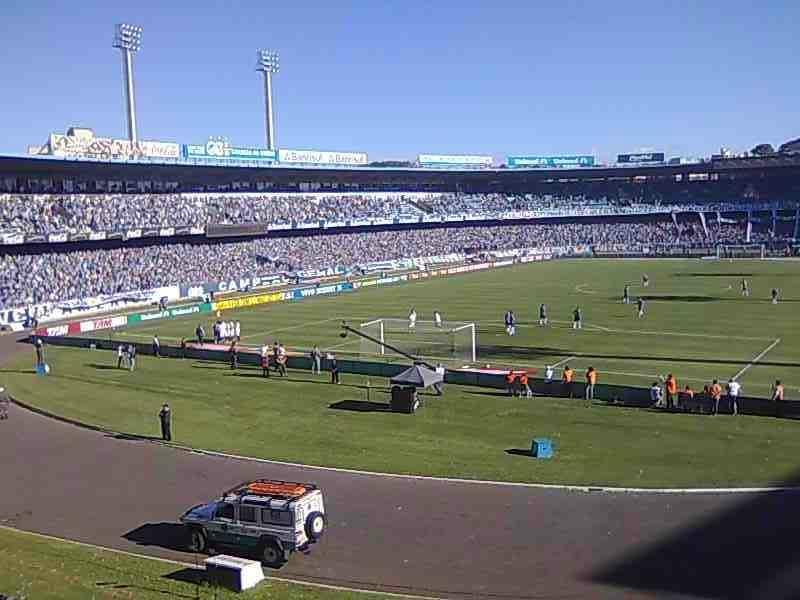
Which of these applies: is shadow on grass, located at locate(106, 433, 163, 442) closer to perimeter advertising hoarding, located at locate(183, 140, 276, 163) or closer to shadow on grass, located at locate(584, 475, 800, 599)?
shadow on grass, located at locate(584, 475, 800, 599)

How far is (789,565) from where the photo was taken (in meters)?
15.5

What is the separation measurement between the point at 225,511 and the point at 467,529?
5.07 m

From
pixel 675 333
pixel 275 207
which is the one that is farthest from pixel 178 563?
pixel 275 207

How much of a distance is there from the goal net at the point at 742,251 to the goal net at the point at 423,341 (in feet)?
219

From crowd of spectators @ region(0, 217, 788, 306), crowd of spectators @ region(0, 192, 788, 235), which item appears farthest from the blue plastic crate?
crowd of spectators @ region(0, 192, 788, 235)

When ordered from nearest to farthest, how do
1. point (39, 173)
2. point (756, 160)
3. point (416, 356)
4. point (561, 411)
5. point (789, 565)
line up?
point (789, 565) < point (561, 411) < point (416, 356) < point (39, 173) < point (756, 160)

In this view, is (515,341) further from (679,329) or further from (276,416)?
(276,416)

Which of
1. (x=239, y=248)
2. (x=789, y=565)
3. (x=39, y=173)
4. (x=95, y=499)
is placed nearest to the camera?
(x=789, y=565)

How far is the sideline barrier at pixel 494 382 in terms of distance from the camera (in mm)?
27484

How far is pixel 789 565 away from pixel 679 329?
1255 inches

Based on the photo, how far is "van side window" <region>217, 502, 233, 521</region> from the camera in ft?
57.1

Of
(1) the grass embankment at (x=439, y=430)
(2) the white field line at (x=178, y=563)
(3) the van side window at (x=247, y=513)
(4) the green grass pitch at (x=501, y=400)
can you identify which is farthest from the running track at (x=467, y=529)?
(4) the green grass pitch at (x=501, y=400)

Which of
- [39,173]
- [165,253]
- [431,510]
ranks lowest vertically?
[431,510]

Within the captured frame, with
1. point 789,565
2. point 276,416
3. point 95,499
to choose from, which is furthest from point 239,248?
point 789,565
